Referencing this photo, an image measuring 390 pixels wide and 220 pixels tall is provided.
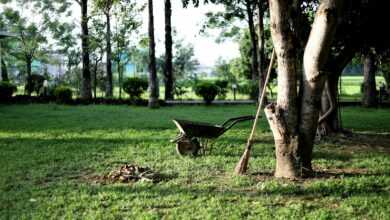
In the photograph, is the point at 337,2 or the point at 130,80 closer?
the point at 337,2

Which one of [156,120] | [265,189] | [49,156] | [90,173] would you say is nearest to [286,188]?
[265,189]

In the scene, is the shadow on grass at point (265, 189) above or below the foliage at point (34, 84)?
below

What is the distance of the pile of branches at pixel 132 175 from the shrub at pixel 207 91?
1284cm

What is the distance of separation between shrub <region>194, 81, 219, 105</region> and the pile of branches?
42.1 feet

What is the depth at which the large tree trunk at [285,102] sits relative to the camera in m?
6.12

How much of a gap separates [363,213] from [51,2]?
76.6ft

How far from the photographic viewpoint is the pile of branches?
6.14 metres

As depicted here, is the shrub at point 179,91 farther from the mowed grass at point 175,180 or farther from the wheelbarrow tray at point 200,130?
the wheelbarrow tray at point 200,130

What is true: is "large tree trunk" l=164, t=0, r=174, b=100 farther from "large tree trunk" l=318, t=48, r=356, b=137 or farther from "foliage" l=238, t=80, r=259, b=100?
"large tree trunk" l=318, t=48, r=356, b=137

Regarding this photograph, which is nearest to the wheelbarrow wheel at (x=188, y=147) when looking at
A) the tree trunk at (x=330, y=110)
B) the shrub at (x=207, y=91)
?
the tree trunk at (x=330, y=110)

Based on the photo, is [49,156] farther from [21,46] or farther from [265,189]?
[21,46]

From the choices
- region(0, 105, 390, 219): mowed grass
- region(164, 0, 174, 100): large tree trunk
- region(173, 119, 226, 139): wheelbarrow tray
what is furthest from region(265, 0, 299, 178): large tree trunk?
region(164, 0, 174, 100): large tree trunk

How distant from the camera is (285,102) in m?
6.20

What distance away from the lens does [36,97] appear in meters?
20.1
